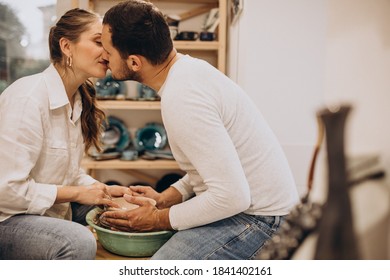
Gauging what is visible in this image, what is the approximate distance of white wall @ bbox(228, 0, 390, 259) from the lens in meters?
0.72

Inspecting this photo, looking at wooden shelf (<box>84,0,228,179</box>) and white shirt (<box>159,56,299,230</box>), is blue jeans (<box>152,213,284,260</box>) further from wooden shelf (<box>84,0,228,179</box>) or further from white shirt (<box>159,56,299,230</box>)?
wooden shelf (<box>84,0,228,179</box>)

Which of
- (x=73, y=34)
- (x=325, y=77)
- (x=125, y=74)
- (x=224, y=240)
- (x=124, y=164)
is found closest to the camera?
(x=325, y=77)

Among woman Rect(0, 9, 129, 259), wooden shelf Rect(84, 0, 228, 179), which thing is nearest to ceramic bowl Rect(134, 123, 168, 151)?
wooden shelf Rect(84, 0, 228, 179)

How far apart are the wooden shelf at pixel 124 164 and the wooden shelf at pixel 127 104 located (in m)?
0.29

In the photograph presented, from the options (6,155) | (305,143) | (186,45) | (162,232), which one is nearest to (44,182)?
(6,155)

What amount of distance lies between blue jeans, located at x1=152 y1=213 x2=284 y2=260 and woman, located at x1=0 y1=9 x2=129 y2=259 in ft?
Result: 0.86

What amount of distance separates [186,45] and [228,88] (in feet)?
3.78

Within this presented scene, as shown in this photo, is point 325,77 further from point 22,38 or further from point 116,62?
point 22,38

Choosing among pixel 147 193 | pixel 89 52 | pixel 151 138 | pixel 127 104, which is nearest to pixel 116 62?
pixel 89 52

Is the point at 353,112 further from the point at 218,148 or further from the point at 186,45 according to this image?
the point at 186,45

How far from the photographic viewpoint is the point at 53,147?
1.23 metres

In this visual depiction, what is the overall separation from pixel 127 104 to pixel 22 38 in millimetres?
767

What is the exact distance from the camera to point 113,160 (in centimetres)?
214

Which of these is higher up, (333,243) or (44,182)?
(333,243)
